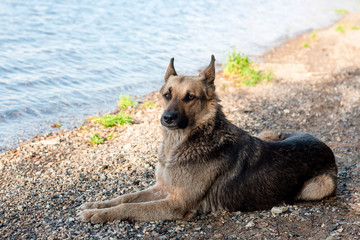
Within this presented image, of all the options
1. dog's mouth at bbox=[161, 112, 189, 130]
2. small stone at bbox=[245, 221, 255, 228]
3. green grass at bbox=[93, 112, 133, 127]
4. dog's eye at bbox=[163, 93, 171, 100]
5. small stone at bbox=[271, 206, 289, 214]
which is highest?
dog's eye at bbox=[163, 93, 171, 100]

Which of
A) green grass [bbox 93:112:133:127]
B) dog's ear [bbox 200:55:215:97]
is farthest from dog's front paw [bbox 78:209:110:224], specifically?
green grass [bbox 93:112:133:127]

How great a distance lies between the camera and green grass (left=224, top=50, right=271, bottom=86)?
11281mm

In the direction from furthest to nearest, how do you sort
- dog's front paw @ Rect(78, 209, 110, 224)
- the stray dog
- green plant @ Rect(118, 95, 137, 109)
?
green plant @ Rect(118, 95, 137, 109)
the stray dog
dog's front paw @ Rect(78, 209, 110, 224)

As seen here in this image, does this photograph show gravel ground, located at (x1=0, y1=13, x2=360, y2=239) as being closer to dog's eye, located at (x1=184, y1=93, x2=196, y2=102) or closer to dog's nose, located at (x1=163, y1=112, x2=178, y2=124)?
dog's nose, located at (x1=163, y1=112, x2=178, y2=124)

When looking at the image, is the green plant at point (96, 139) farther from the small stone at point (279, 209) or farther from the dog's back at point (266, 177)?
the small stone at point (279, 209)

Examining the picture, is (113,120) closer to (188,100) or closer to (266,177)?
(188,100)

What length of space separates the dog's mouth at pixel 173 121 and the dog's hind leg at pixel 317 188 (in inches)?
72.9

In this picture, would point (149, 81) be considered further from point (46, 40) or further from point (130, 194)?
point (130, 194)

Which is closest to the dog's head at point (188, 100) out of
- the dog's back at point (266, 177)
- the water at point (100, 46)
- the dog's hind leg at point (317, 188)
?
the dog's back at point (266, 177)

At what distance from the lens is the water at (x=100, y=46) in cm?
939

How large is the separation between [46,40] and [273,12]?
14974 mm

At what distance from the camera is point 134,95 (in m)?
10.6

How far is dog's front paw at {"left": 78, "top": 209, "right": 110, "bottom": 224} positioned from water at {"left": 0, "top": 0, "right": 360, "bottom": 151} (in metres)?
3.42

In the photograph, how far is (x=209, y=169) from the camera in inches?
196
